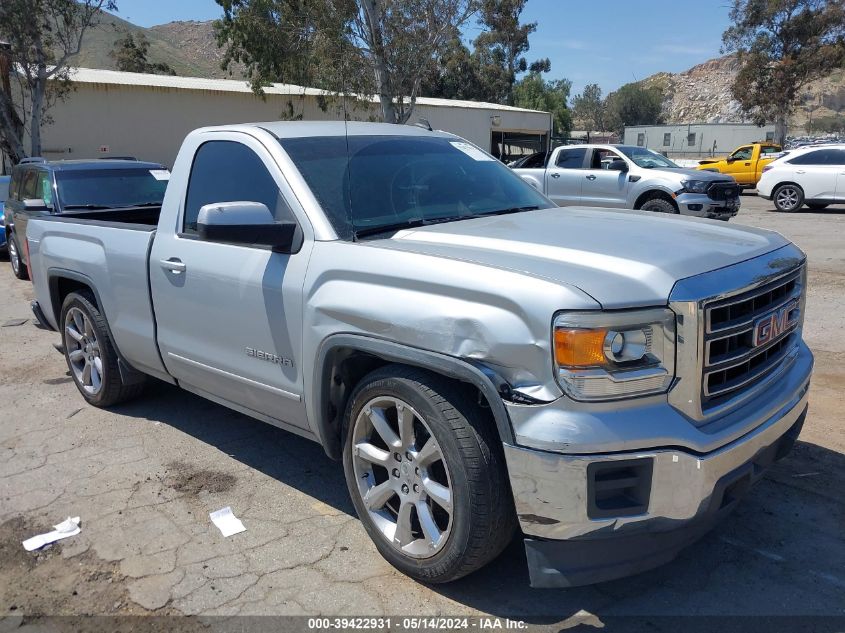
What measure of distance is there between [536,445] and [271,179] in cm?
202

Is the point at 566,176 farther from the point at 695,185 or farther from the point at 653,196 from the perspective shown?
the point at 695,185

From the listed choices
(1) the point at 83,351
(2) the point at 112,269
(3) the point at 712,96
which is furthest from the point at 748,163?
(3) the point at 712,96

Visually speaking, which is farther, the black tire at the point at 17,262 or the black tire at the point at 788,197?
the black tire at the point at 788,197

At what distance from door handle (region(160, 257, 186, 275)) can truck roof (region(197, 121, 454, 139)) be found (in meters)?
0.76

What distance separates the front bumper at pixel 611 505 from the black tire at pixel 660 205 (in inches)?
470

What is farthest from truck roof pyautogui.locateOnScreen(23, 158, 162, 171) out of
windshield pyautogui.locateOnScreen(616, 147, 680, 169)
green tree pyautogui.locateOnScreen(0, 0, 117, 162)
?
green tree pyautogui.locateOnScreen(0, 0, 117, 162)

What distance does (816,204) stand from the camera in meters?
19.2

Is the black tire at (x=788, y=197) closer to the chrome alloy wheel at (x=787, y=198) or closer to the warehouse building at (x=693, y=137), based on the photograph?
the chrome alloy wheel at (x=787, y=198)

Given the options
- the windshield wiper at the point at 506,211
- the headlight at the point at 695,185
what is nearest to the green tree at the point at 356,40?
the headlight at the point at 695,185

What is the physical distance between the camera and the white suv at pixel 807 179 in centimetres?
1809

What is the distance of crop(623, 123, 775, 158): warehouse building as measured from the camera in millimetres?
46094

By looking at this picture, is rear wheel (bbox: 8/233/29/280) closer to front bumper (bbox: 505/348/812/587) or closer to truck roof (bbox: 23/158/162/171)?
truck roof (bbox: 23/158/162/171)

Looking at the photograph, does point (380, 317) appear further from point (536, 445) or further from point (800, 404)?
point (800, 404)

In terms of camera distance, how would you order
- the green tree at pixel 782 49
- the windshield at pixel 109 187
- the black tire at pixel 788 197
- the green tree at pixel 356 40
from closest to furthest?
the windshield at pixel 109 187 → the black tire at pixel 788 197 → the green tree at pixel 356 40 → the green tree at pixel 782 49
